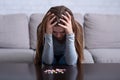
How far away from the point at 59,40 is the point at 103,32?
4.80ft

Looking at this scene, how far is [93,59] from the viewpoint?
2.71 meters

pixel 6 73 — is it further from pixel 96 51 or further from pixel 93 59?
pixel 96 51

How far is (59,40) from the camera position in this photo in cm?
180

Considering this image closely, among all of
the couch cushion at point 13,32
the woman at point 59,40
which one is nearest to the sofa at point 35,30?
the couch cushion at point 13,32

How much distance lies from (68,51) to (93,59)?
1.05m

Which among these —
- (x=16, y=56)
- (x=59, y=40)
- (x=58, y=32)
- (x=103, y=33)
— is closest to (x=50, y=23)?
(x=58, y=32)

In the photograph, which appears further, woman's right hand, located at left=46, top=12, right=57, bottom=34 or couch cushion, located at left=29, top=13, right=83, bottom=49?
couch cushion, located at left=29, top=13, right=83, bottom=49

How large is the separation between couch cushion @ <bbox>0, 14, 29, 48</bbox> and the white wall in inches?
13.4

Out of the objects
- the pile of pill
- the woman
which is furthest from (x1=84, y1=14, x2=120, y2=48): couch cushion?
the pile of pill

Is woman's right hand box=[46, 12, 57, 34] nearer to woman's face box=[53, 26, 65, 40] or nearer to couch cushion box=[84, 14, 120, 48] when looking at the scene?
woman's face box=[53, 26, 65, 40]

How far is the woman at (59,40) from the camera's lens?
1664 millimetres

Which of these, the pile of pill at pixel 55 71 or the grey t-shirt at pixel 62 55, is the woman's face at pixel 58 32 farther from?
the pile of pill at pixel 55 71

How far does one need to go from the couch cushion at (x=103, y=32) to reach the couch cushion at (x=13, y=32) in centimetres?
74

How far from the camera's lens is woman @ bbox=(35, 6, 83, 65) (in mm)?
1664
